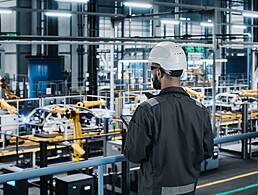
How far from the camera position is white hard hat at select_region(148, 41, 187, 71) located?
2488mm

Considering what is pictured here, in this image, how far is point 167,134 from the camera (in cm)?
245

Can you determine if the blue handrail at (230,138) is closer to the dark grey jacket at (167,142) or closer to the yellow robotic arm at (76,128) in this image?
the dark grey jacket at (167,142)

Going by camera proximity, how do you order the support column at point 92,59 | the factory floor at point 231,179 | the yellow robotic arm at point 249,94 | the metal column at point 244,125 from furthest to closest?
the support column at point 92,59
the yellow robotic arm at point 249,94
the metal column at point 244,125
the factory floor at point 231,179

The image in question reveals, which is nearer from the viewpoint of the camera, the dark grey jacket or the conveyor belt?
the dark grey jacket

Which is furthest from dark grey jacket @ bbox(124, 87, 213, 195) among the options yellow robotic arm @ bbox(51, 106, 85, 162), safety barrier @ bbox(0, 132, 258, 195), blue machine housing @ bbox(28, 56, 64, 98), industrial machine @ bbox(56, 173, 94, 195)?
blue machine housing @ bbox(28, 56, 64, 98)

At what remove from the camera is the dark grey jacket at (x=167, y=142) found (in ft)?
7.81

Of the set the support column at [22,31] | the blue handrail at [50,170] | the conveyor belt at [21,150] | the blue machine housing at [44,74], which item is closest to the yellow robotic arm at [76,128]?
the conveyor belt at [21,150]

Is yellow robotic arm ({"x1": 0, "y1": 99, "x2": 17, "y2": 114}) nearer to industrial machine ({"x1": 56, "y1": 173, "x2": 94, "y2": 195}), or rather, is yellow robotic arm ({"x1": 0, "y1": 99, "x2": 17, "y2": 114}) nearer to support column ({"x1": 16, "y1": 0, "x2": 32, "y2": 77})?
industrial machine ({"x1": 56, "y1": 173, "x2": 94, "y2": 195})

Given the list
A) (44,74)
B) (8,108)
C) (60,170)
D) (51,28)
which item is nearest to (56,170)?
(60,170)

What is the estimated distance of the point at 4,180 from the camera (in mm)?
2463

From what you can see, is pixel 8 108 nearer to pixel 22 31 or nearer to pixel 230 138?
pixel 230 138

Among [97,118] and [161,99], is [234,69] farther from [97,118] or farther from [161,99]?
[161,99]

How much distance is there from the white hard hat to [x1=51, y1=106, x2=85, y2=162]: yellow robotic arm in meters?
6.99

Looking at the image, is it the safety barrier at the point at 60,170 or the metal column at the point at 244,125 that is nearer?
the safety barrier at the point at 60,170
